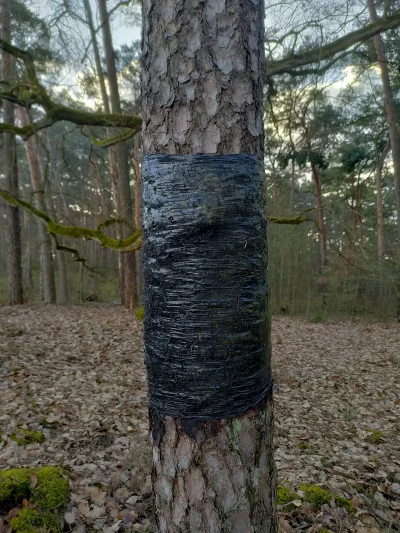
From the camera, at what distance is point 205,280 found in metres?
1.08

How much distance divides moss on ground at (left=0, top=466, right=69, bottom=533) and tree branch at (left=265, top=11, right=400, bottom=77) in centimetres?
593

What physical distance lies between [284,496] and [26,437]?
222 cm

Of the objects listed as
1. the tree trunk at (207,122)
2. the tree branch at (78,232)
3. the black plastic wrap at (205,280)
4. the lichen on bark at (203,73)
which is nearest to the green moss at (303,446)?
the tree trunk at (207,122)

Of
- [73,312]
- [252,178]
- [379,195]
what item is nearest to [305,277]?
[379,195]

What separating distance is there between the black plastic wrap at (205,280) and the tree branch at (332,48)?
214 inches

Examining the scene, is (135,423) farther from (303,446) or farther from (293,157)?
(293,157)

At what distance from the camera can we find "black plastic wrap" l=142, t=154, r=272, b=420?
1.08m

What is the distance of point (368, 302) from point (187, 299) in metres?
15.4

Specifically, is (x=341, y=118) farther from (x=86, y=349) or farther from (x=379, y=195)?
(x=86, y=349)

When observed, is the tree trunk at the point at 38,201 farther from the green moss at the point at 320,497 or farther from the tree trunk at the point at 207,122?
the tree trunk at the point at 207,122

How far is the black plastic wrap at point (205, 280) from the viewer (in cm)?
108

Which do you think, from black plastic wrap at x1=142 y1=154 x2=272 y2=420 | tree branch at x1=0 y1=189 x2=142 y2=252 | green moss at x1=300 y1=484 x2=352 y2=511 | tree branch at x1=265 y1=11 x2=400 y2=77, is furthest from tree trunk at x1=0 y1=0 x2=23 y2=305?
black plastic wrap at x1=142 y1=154 x2=272 y2=420

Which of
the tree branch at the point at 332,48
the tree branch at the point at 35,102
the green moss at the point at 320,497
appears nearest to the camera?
the green moss at the point at 320,497

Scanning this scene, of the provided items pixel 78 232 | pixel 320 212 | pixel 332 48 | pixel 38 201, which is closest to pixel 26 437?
pixel 78 232
